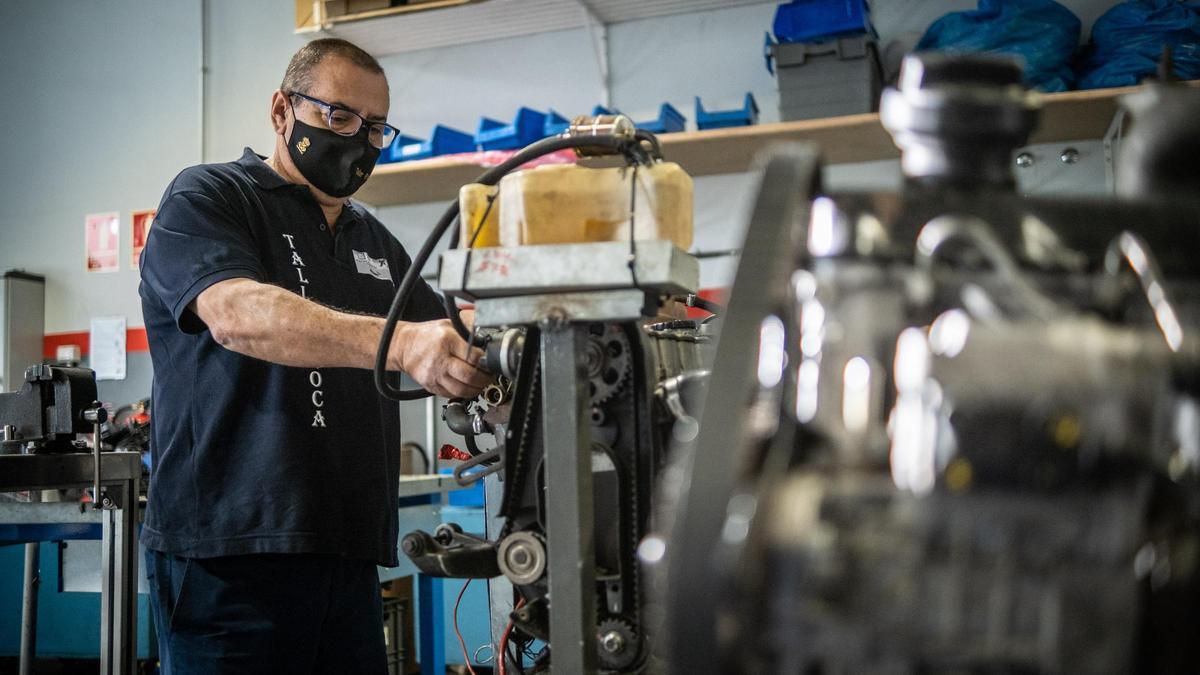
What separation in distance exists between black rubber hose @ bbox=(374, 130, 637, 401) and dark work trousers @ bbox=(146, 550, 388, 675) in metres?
0.54

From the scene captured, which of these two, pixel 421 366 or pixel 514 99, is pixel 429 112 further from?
pixel 421 366

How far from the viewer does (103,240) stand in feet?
16.6

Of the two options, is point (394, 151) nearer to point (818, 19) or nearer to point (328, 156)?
point (818, 19)

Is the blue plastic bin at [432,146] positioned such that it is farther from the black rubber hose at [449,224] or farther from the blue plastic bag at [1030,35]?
the black rubber hose at [449,224]

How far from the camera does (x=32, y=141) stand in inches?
205

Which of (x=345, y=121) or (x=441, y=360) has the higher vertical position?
(x=345, y=121)

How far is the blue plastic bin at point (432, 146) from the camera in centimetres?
409

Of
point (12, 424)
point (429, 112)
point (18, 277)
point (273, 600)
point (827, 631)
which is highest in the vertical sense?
point (429, 112)

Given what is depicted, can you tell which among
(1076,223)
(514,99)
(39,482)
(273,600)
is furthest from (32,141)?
(1076,223)

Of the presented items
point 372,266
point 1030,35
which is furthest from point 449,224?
point 1030,35

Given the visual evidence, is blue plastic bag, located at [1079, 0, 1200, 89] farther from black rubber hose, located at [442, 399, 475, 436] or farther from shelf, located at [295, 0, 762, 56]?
black rubber hose, located at [442, 399, 475, 436]

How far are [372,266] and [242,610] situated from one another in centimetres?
72

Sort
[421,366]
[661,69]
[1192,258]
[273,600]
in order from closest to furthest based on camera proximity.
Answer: [1192,258], [421,366], [273,600], [661,69]

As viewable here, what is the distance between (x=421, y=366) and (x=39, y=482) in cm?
135
